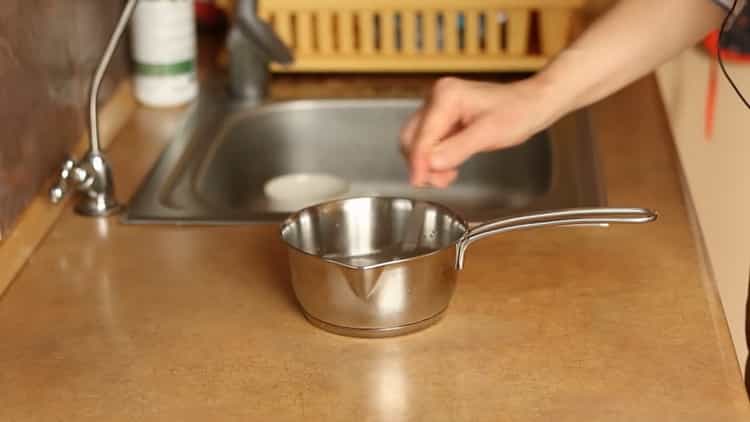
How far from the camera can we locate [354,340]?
0.94m

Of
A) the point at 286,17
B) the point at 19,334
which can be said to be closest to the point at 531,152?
the point at 286,17

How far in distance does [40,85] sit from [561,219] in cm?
59

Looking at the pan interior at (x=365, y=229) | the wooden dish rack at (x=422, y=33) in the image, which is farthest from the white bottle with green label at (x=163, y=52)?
the pan interior at (x=365, y=229)

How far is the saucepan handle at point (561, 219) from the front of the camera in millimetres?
952

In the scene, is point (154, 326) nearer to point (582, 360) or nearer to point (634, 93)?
point (582, 360)

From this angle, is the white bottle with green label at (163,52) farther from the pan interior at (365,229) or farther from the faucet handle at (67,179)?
the pan interior at (365,229)

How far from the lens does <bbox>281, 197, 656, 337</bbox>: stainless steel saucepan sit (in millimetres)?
912

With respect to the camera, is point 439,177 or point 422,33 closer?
point 439,177

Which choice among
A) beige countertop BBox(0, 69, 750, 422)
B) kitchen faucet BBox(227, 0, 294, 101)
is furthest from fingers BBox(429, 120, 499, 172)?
kitchen faucet BBox(227, 0, 294, 101)

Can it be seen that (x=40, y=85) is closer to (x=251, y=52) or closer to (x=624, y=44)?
(x=251, y=52)

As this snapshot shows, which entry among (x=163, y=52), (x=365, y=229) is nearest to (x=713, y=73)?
(x=163, y=52)

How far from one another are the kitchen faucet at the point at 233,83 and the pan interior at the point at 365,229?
0.90 ft

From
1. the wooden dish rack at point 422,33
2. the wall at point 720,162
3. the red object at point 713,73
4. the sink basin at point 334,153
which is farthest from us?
Answer: the red object at point 713,73

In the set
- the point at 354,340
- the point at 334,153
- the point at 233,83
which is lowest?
the point at 354,340
